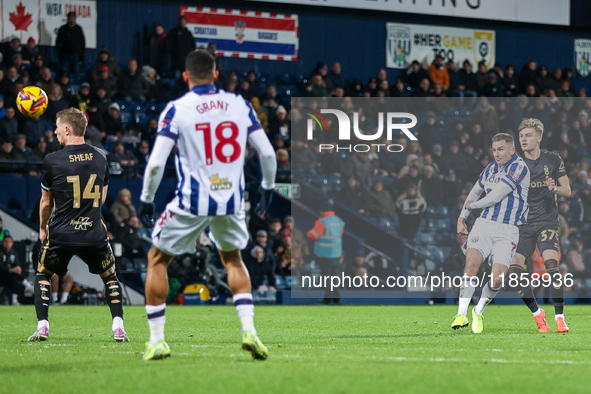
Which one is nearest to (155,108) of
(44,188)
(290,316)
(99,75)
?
(99,75)

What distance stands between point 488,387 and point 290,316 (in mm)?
8461

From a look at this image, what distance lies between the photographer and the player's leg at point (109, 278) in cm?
781

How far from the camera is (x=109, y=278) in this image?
805 cm

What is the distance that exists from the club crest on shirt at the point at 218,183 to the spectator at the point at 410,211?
13.1m

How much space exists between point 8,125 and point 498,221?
11226 mm

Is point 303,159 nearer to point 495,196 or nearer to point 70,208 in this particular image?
point 495,196

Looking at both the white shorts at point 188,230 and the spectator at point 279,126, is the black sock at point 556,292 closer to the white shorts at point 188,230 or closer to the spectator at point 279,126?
the white shorts at point 188,230

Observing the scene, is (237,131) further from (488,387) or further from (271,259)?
(271,259)

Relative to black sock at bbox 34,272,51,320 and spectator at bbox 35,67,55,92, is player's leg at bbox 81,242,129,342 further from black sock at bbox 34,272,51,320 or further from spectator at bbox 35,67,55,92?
spectator at bbox 35,67,55,92

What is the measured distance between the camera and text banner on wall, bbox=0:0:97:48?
21.0m

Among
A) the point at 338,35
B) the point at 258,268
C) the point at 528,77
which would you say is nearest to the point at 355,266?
the point at 258,268

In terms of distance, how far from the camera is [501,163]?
966cm

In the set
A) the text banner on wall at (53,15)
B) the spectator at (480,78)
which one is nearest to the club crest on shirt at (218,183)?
the text banner on wall at (53,15)

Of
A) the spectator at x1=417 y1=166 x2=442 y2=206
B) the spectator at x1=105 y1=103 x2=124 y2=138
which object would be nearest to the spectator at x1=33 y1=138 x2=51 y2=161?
the spectator at x1=105 y1=103 x2=124 y2=138
